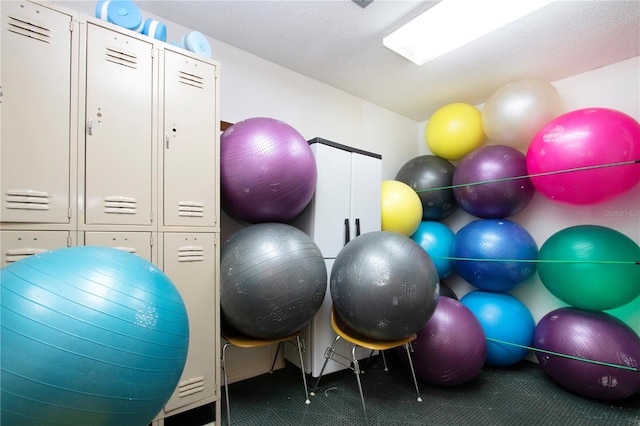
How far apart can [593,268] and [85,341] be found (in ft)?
9.25

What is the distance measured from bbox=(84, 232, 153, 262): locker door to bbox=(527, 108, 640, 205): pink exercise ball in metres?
2.67

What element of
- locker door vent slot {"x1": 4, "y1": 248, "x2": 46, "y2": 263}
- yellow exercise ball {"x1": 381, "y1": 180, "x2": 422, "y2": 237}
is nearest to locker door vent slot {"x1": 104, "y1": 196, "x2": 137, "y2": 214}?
locker door vent slot {"x1": 4, "y1": 248, "x2": 46, "y2": 263}

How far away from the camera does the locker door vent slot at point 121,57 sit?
1426mm

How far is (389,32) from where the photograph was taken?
6.74 ft

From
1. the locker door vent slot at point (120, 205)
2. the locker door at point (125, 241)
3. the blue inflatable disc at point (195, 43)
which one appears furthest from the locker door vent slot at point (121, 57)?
the locker door at point (125, 241)

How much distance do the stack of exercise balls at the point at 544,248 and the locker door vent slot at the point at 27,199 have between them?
7.57ft

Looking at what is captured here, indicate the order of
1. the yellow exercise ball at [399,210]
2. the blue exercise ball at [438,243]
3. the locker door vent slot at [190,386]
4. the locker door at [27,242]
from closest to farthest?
the locker door at [27,242] → the locker door vent slot at [190,386] → the yellow exercise ball at [399,210] → the blue exercise ball at [438,243]

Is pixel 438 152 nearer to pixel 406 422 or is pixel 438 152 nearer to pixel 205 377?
pixel 406 422

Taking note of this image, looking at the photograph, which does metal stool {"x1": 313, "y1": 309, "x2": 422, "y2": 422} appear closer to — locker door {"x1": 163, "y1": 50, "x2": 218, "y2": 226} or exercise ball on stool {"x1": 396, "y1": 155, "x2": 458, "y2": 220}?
locker door {"x1": 163, "y1": 50, "x2": 218, "y2": 226}

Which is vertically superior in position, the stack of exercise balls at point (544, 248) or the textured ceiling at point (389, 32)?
the textured ceiling at point (389, 32)

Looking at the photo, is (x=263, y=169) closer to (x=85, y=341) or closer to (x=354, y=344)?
(x=85, y=341)

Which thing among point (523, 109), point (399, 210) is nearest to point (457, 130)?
point (523, 109)

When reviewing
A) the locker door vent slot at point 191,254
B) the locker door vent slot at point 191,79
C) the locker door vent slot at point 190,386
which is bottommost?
the locker door vent slot at point 190,386

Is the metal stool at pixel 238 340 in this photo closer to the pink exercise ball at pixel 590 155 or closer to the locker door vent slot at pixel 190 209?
the locker door vent slot at pixel 190 209
